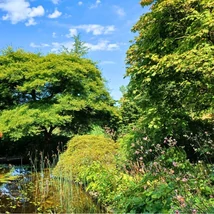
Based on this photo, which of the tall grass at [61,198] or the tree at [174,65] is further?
the tall grass at [61,198]

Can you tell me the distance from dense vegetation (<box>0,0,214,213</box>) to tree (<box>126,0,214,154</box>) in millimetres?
19

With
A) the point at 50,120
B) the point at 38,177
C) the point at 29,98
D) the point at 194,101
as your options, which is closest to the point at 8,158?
the point at 29,98

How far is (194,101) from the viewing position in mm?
4852

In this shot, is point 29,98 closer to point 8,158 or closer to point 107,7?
point 8,158

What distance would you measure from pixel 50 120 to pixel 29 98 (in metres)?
2.13

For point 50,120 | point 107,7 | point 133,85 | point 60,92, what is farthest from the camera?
point 60,92

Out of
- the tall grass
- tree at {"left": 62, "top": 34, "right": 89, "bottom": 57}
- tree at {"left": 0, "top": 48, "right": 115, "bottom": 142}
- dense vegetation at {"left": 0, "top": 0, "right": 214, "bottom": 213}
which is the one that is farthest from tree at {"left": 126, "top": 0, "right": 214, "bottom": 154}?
tree at {"left": 62, "top": 34, "right": 89, "bottom": 57}

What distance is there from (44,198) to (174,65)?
134 inches

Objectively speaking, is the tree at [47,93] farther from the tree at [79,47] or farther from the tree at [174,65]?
the tree at [79,47]

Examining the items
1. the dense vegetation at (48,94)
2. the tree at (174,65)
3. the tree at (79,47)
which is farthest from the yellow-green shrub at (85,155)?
the tree at (79,47)

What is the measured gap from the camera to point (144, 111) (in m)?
5.58

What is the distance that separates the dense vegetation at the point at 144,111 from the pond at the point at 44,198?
299 millimetres

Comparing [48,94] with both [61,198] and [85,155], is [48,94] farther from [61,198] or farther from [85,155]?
[61,198]

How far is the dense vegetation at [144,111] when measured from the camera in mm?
2904
